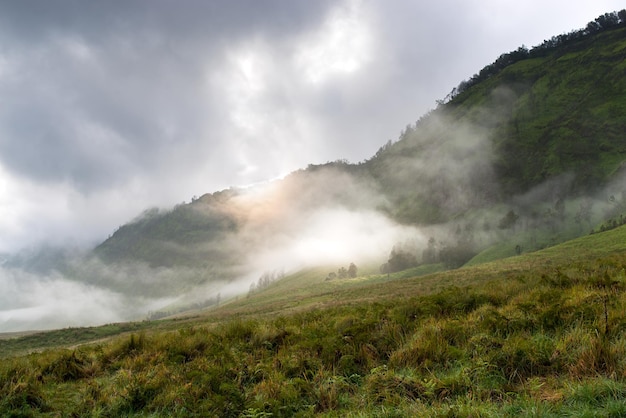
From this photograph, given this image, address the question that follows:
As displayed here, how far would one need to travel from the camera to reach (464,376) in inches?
250

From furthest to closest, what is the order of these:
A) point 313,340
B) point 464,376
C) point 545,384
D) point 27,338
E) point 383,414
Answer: point 27,338 → point 313,340 → point 464,376 → point 545,384 → point 383,414

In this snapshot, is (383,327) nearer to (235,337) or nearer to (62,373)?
(235,337)

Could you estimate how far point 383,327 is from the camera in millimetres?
9812

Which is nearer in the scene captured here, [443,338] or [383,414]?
[383,414]

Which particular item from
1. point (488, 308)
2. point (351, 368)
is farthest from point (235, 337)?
point (488, 308)

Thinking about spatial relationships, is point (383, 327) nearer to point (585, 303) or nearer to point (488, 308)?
point (488, 308)

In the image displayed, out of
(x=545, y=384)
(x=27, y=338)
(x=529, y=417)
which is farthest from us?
→ (x=27, y=338)

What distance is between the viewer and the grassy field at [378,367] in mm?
5750

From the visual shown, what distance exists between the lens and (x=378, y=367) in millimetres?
7352

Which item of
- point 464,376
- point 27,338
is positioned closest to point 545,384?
point 464,376

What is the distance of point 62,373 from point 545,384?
11.4 m

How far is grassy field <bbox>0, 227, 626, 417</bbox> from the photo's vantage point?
18.9 feet

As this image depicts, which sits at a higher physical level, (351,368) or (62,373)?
(62,373)

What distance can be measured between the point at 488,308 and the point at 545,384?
4.40 m
